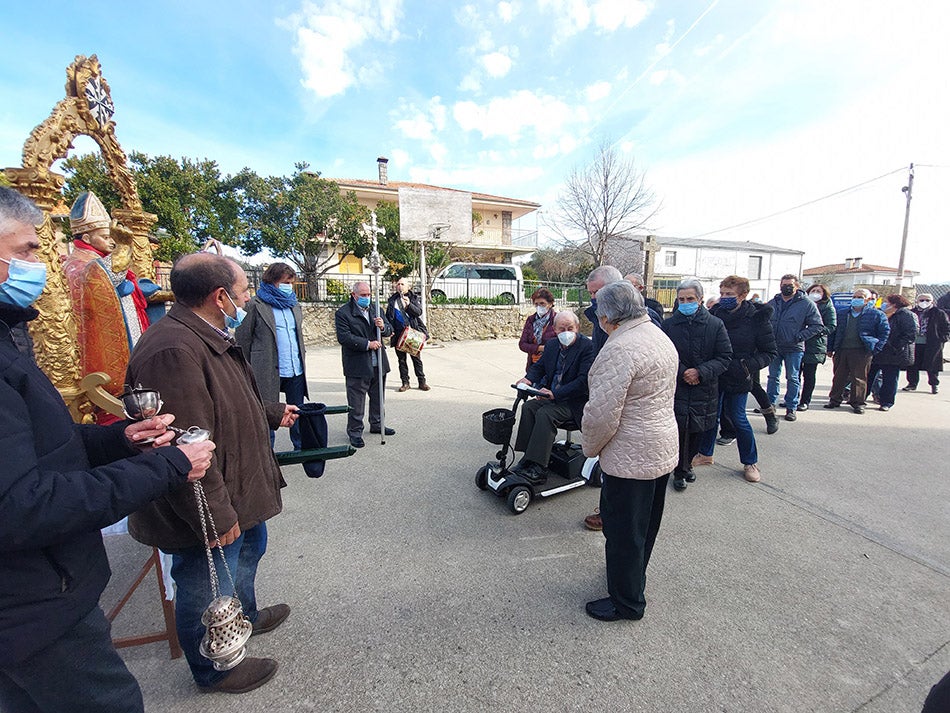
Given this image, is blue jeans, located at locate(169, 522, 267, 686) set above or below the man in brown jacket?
below

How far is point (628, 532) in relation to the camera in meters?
2.15

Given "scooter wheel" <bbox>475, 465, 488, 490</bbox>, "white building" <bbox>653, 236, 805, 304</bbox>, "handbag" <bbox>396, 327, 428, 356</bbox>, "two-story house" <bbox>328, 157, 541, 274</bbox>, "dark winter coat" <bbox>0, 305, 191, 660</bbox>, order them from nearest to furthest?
"dark winter coat" <bbox>0, 305, 191, 660</bbox>, "scooter wheel" <bbox>475, 465, 488, 490</bbox>, "handbag" <bbox>396, 327, 428, 356</bbox>, "two-story house" <bbox>328, 157, 541, 274</bbox>, "white building" <bbox>653, 236, 805, 304</bbox>

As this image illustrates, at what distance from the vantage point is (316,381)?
8070 mm

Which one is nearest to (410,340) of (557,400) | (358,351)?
(358,351)

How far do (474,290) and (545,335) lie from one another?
435 inches

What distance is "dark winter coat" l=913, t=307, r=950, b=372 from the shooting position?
23.9 ft

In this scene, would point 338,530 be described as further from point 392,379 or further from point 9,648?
point 392,379

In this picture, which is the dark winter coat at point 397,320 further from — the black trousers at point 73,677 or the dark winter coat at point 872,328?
the dark winter coat at point 872,328

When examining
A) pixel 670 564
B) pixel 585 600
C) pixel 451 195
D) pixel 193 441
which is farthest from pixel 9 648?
pixel 451 195

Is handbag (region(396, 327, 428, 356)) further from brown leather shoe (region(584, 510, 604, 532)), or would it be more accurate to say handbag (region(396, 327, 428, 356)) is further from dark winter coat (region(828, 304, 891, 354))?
dark winter coat (region(828, 304, 891, 354))

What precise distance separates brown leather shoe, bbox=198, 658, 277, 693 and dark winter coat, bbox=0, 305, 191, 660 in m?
0.88

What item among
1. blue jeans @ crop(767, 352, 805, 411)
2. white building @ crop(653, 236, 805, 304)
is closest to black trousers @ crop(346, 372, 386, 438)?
blue jeans @ crop(767, 352, 805, 411)

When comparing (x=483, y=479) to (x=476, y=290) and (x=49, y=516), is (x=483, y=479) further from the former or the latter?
(x=476, y=290)

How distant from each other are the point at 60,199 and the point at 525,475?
12.1 ft
